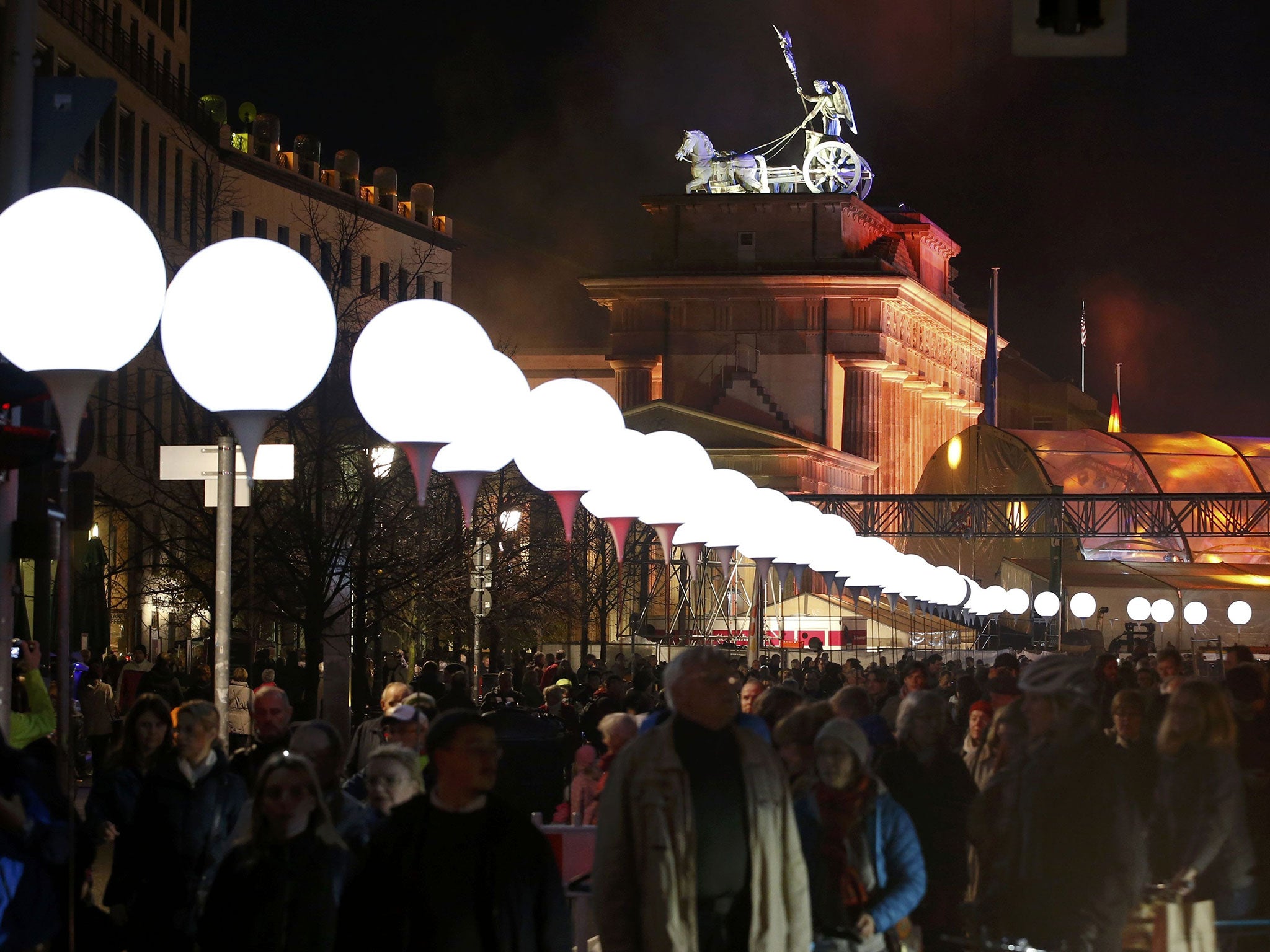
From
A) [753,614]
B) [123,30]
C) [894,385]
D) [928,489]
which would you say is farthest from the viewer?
[894,385]

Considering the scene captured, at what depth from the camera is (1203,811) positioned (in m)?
8.46

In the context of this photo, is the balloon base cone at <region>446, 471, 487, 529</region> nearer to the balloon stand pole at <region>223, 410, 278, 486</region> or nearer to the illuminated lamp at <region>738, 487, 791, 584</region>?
the balloon stand pole at <region>223, 410, 278, 486</region>

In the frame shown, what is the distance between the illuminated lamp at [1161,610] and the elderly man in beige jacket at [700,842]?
4505 cm

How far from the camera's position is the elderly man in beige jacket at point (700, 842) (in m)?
6.27

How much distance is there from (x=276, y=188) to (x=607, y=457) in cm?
7121

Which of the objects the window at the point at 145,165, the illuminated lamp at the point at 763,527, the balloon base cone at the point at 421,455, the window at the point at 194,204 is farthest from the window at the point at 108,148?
the balloon base cone at the point at 421,455

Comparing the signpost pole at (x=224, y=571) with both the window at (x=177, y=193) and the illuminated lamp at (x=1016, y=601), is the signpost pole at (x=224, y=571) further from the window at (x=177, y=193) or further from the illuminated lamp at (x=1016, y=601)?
the window at (x=177, y=193)

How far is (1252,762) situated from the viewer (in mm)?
10578

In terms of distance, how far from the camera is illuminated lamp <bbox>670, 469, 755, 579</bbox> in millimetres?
16078

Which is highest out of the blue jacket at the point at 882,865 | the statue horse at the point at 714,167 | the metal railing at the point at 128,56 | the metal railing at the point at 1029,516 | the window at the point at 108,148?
the statue horse at the point at 714,167

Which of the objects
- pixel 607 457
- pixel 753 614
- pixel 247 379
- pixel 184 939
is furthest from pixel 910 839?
pixel 753 614

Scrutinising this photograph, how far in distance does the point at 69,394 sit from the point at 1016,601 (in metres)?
43.4

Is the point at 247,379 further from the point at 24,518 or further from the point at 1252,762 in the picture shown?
the point at 1252,762

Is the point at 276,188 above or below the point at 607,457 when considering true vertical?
above
